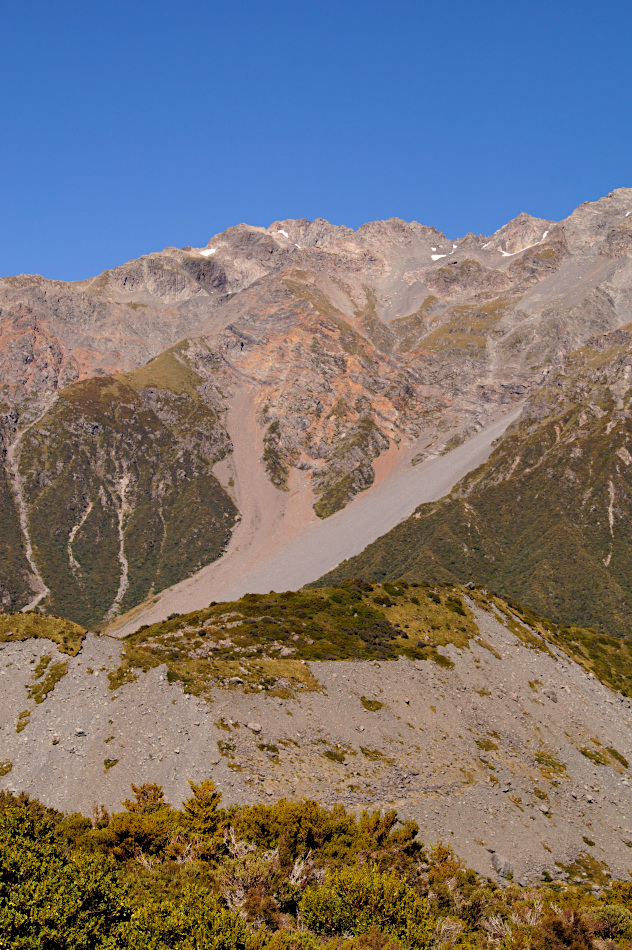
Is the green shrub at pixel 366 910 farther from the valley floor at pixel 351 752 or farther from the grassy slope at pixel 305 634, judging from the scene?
the grassy slope at pixel 305 634

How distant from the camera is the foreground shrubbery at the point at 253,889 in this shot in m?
28.6

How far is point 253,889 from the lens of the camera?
33.8 metres

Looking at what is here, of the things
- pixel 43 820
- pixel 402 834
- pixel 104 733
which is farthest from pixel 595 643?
pixel 43 820

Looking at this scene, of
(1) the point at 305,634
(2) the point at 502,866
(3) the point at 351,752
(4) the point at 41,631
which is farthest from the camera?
(1) the point at 305,634

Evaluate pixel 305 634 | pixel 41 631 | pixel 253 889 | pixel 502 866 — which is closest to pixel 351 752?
pixel 502 866

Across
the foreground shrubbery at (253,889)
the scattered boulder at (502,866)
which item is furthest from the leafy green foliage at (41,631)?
the scattered boulder at (502,866)

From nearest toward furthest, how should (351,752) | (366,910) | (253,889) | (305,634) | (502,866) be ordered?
(366,910) → (253,889) → (502,866) → (351,752) → (305,634)

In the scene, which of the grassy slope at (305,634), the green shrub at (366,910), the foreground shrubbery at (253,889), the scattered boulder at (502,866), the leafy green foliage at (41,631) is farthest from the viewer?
the grassy slope at (305,634)

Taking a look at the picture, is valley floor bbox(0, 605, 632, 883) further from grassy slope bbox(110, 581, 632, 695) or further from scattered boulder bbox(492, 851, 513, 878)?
grassy slope bbox(110, 581, 632, 695)

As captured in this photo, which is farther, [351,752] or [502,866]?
[351,752]

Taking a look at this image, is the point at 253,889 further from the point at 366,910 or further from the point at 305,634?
the point at 305,634

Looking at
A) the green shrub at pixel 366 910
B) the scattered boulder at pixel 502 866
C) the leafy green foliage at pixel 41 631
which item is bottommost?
the scattered boulder at pixel 502 866

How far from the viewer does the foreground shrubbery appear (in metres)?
28.6

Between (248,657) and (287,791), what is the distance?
26.6m
